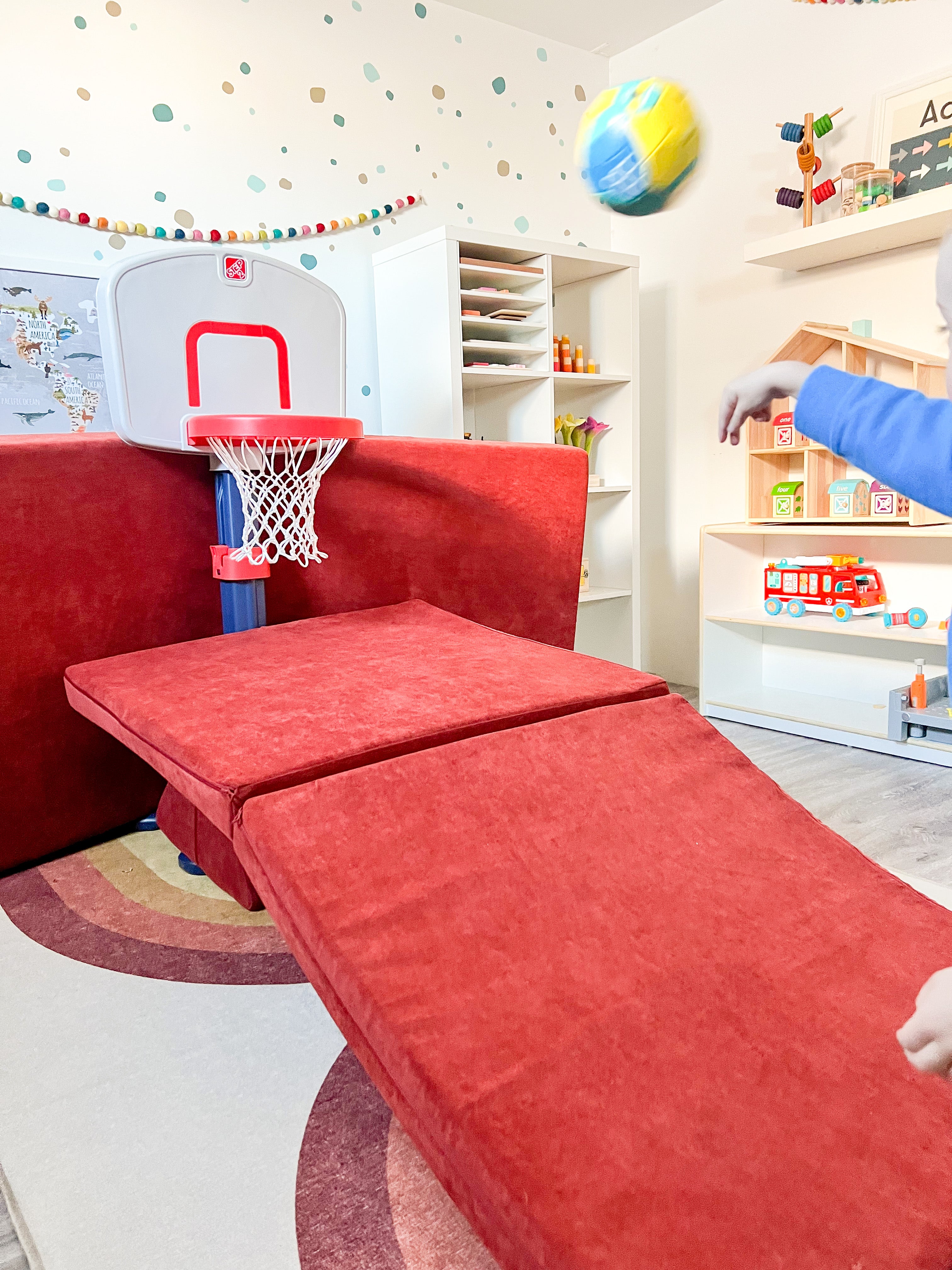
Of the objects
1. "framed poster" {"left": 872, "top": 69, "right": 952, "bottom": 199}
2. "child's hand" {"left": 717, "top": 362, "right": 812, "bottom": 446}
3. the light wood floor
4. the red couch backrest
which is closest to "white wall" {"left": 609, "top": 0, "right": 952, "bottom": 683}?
"framed poster" {"left": 872, "top": 69, "right": 952, "bottom": 199}

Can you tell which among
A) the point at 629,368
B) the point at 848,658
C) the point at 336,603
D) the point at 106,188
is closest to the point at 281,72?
the point at 106,188

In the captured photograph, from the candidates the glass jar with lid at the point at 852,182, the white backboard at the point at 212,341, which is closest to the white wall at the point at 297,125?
the white backboard at the point at 212,341

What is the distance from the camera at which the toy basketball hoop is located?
5.34 feet

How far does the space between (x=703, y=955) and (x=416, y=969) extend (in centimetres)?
28

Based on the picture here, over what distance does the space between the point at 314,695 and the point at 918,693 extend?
1812 mm

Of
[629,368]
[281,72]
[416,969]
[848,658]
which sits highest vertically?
[281,72]

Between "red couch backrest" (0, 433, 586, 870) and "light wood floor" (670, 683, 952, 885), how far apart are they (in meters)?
0.78

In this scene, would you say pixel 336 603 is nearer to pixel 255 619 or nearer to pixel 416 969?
pixel 255 619

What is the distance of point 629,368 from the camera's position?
314 centimetres

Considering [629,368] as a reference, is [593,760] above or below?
below

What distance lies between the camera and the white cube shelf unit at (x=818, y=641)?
255cm

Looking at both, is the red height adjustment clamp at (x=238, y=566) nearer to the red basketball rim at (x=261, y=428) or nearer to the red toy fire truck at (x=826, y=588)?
the red basketball rim at (x=261, y=428)

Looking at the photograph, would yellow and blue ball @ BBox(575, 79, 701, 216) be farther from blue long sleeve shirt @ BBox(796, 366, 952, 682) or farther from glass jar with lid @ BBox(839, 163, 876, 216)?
glass jar with lid @ BBox(839, 163, 876, 216)

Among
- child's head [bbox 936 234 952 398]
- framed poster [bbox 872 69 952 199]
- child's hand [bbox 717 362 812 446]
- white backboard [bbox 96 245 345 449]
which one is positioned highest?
framed poster [bbox 872 69 952 199]
